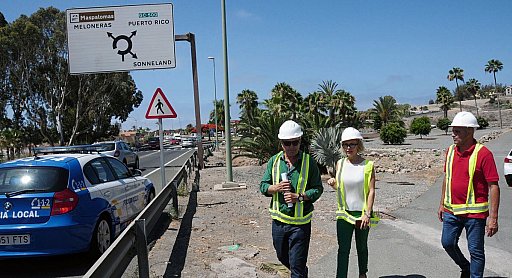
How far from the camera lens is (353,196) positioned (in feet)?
15.4

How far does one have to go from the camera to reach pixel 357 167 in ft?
15.5

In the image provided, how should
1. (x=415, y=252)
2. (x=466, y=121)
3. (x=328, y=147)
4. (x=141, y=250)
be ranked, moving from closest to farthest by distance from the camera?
(x=466, y=121), (x=141, y=250), (x=415, y=252), (x=328, y=147)

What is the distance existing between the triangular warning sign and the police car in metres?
3.82

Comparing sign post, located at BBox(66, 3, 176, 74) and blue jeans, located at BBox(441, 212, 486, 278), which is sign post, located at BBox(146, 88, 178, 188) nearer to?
sign post, located at BBox(66, 3, 176, 74)

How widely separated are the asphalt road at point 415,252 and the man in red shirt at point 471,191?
3.17 ft

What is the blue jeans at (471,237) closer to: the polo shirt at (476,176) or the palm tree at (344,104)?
the polo shirt at (476,176)

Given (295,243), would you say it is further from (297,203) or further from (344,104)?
(344,104)

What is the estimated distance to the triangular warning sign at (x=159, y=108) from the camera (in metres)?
11.0

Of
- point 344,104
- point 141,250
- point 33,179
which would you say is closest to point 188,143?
point 344,104

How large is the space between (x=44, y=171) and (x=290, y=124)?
143 inches

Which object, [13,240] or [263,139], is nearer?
[13,240]

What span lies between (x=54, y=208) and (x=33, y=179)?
21.4 inches

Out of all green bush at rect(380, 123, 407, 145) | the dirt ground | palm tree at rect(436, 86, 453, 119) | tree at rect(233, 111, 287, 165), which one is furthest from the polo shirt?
palm tree at rect(436, 86, 453, 119)

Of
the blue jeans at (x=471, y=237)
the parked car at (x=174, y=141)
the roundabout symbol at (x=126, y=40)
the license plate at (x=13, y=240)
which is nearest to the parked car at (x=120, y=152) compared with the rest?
the roundabout symbol at (x=126, y=40)
